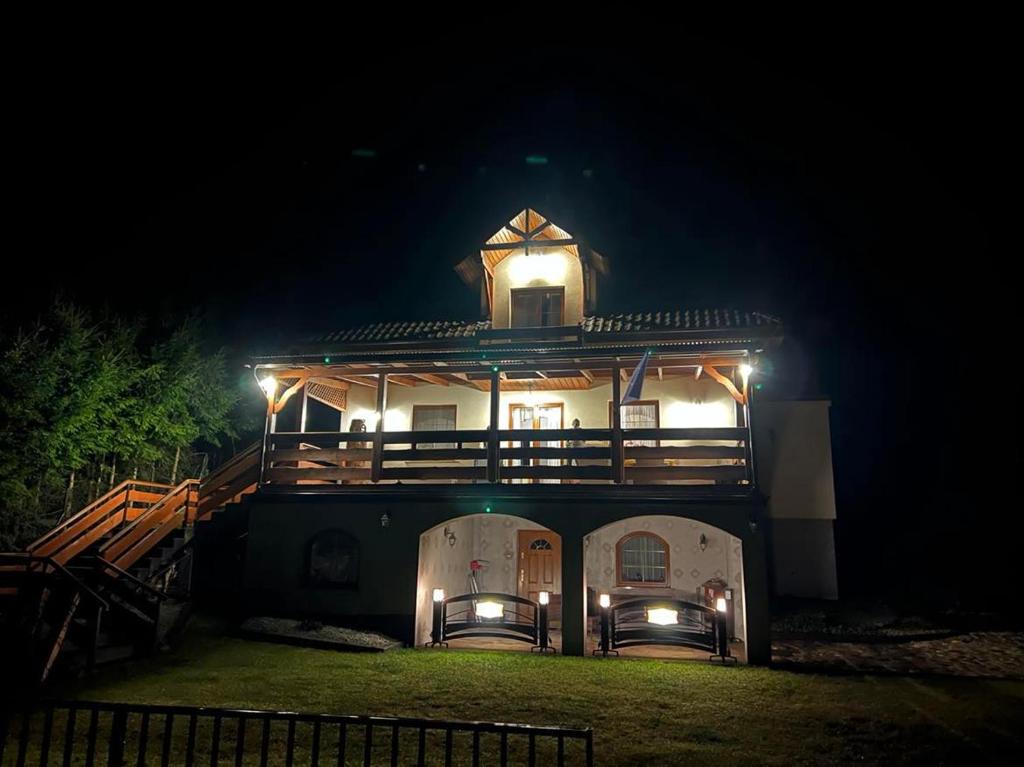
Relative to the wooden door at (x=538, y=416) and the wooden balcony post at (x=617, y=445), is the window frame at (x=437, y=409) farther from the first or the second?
the wooden balcony post at (x=617, y=445)

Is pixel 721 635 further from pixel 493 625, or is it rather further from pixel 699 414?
pixel 699 414

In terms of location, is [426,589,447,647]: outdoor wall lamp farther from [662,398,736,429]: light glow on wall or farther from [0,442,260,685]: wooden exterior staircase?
[662,398,736,429]: light glow on wall

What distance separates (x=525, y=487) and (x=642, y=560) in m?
5.16

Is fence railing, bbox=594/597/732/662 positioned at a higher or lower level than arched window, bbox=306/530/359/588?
lower

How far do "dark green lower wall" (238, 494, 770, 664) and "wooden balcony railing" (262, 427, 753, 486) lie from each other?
59 centimetres

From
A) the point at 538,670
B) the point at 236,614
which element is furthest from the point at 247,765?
the point at 236,614

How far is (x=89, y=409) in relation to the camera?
15.8m

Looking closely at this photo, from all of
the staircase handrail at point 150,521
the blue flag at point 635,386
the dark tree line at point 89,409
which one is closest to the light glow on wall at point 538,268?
the blue flag at point 635,386

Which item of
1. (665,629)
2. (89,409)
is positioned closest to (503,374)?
(665,629)

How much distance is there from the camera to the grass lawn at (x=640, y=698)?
24.5 ft

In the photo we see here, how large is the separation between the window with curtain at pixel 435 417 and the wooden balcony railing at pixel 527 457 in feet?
8.83

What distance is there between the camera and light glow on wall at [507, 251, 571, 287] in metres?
17.3

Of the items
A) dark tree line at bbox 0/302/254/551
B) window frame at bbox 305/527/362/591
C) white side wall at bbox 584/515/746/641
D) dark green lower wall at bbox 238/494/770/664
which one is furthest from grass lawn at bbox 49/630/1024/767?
dark tree line at bbox 0/302/254/551

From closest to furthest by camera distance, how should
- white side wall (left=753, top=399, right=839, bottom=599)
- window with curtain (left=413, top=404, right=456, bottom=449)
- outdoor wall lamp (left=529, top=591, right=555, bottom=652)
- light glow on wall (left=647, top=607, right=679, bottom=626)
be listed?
light glow on wall (left=647, top=607, right=679, bottom=626)
outdoor wall lamp (left=529, top=591, right=555, bottom=652)
window with curtain (left=413, top=404, right=456, bottom=449)
white side wall (left=753, top=399, right=839, bottom=599)
